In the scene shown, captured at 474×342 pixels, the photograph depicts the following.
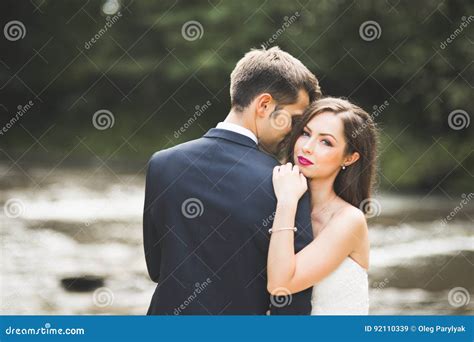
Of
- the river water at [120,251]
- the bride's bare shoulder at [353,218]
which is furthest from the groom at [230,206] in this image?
the river water at [120,251]

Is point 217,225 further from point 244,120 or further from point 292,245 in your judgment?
point 244,120

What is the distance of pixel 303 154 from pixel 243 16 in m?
15.3

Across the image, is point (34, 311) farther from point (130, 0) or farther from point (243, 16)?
point (130, 0)

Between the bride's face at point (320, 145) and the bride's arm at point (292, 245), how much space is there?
100 millimetres

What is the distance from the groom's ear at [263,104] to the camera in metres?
2.27

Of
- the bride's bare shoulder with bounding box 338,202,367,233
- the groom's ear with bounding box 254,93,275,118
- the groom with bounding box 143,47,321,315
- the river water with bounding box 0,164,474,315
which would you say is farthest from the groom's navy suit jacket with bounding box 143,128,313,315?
the river water with bounding box 0,164,474,315

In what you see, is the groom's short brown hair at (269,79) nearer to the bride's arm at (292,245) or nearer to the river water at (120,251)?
the bride's arm at (292,245)

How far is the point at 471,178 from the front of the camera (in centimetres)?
1284

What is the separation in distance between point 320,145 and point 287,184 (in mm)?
316

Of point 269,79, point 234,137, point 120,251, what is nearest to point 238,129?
point 234,137

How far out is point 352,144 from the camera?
2541mm

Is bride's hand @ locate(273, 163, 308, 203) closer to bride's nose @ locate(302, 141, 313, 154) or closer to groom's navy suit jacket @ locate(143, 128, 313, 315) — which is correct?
groom's navy suit jacket @ locate(143, 128, 313, 315)

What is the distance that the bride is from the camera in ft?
7.66

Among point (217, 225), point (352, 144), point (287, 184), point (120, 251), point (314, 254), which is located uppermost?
point (352, 144)
